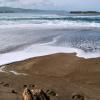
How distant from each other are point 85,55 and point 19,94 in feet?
27.0

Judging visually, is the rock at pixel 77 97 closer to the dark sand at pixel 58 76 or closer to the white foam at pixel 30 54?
the dark sand at pixel 58 76

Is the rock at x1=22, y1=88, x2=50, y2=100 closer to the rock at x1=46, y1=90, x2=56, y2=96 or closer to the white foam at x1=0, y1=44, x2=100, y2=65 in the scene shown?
the rock at x1=46, y1=90, x2=56, y2=96

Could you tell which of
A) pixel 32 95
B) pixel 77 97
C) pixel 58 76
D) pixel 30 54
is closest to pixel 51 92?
pixel 77 97

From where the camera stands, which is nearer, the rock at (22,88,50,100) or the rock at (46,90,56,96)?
the rock at (22,88,50,100)

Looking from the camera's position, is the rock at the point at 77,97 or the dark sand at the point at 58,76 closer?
the rock at the point at 77,97

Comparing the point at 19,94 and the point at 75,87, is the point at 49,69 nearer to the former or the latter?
the point at 75,87

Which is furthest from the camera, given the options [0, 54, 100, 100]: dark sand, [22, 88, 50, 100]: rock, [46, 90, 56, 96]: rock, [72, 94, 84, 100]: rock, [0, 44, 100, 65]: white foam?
[0, 44, 100, 65]: white foam

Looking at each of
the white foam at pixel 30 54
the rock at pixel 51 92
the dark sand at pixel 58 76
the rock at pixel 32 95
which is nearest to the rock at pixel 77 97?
the dark sand at pixel 58 76

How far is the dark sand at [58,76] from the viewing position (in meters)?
8.31

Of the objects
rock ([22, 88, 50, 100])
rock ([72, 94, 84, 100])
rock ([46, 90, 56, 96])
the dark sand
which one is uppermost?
rock ([22, 88, 50, 100])

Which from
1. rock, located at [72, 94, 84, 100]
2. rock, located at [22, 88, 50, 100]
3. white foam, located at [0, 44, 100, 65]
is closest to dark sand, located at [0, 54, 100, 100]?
rock, located at [72, 94, 84, 100]

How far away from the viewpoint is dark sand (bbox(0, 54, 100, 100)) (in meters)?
8.31

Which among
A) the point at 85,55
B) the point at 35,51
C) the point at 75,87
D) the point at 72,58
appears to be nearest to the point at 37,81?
the point at 75,87

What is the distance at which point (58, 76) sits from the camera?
36.4ft
